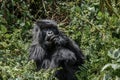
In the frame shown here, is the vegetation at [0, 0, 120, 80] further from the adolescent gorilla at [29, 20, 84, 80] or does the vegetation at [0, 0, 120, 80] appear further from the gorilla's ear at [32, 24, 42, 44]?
the gorilla's ear at [32, 24, 42, 44]

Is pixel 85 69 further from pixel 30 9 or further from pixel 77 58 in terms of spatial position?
pixel 30 9

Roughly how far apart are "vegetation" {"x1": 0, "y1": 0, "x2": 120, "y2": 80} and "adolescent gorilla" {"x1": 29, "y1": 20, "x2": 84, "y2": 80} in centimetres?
14

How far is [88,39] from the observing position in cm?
459

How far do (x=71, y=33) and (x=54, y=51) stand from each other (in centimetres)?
80

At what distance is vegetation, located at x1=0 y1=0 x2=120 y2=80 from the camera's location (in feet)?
10.1

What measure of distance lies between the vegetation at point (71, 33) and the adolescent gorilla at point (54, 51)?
14cm

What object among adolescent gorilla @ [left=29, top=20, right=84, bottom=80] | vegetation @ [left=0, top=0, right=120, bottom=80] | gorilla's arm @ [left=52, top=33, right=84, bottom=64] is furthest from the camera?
gorilla's arm @ [left=52, top=33, right=84, bottom=64]

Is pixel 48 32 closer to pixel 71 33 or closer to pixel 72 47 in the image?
pixel 72 47

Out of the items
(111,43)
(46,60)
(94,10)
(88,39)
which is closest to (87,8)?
(94,10)

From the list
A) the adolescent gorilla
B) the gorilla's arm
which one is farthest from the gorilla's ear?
the gorilla's arm

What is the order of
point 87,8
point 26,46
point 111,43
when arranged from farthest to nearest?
point 87,8 → point 26,46 → point 111,43

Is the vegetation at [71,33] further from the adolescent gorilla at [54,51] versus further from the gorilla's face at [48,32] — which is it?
the gorilla's face at [48,32]

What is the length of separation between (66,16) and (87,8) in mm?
812


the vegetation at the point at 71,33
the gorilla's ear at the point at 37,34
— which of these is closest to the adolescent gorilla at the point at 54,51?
the gorilla's ear at the point at 37,34
